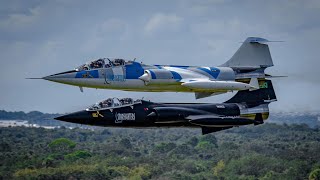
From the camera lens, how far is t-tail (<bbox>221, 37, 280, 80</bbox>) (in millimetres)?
72500

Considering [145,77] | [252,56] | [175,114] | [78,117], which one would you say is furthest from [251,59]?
[78,117]

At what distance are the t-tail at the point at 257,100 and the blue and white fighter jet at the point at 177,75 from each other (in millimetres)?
3657

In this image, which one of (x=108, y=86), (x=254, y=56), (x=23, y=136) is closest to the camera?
(x=108, y=86)

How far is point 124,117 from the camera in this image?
6988cm

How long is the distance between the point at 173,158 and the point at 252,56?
65.9 meters

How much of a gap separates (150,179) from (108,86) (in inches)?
2138

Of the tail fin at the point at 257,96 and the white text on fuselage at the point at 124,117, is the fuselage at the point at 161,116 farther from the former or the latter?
the tail fin at the point at 257,96

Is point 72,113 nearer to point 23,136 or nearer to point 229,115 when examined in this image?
point 229,115

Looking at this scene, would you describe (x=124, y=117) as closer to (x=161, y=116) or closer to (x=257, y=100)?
(x=161, y=116)

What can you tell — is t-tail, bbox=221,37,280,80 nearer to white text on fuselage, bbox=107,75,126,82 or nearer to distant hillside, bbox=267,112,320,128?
white text on fuselage, bbox=107,75,126,82

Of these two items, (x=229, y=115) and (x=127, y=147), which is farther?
(x=127, y=147)

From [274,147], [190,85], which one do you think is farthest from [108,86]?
[274,147]

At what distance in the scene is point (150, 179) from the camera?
388 feet

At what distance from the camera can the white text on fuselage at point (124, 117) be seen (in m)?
69.7
